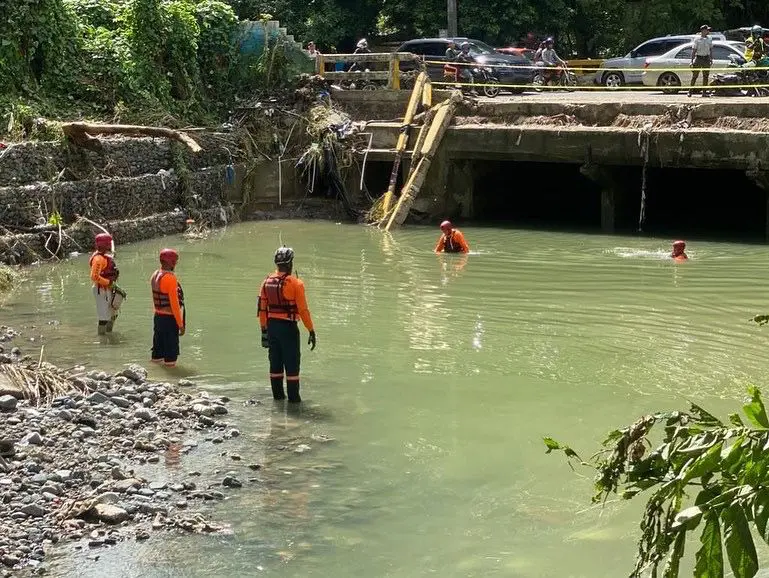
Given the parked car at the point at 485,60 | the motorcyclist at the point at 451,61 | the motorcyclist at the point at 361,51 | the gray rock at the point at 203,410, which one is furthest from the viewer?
the motorcyclist at the point at 361,51

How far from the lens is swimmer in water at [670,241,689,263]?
1986 cm

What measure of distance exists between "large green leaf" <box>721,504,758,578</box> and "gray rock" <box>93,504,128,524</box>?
Result: 6.49m

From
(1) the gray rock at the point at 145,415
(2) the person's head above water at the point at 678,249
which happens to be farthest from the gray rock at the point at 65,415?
(2) the person's head above water at the point at 678,249

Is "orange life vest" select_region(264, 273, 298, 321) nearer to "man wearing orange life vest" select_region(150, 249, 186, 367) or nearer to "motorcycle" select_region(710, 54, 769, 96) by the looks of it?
"man wearing orange life vest" select_region(150, 249, 186, 367)

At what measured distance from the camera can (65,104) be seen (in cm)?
2480

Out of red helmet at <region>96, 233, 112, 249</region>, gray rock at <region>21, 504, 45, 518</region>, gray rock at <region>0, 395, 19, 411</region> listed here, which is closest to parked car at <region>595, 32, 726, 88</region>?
red helmet at <region>96, 233, 112, 249</region>

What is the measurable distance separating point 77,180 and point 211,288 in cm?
536

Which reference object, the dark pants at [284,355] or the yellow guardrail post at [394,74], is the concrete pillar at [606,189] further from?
the dark pants at [284,355]

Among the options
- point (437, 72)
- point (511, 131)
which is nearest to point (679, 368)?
point (511, 131)

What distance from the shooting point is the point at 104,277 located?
1357 centimetres

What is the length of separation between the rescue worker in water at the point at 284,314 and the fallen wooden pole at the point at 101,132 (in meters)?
11.3

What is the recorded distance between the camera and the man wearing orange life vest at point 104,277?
13516 millimetres

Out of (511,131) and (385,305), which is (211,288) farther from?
(511,131)

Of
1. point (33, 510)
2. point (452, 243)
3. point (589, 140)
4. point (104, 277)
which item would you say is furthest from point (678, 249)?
point (33, 510)
